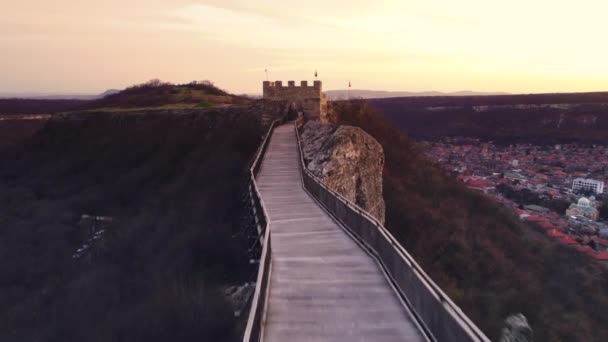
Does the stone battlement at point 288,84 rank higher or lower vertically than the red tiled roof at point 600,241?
higher

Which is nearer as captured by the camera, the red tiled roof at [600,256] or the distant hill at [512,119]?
the red tiled roof at [600,256]

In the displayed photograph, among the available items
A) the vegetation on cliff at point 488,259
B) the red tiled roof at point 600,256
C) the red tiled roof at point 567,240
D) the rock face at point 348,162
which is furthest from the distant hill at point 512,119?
the rock face at point 348,162

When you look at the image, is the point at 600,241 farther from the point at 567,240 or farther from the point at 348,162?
the point at 348,162

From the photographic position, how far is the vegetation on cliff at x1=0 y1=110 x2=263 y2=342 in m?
10.6

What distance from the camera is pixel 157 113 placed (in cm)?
3716

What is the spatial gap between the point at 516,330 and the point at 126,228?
53.8ft

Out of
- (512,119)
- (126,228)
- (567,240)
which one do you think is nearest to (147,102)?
(126,228)

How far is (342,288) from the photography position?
22.5 ft

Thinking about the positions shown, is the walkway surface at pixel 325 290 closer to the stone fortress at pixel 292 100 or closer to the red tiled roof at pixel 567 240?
the stone fortress at pixel 292 100

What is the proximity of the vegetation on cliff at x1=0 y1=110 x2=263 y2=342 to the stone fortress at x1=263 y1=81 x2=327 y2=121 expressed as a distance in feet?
6.12

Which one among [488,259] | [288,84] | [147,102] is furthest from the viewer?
[147,102]

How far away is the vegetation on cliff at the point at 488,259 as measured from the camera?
16531mm

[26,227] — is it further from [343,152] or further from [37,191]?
[343,152]

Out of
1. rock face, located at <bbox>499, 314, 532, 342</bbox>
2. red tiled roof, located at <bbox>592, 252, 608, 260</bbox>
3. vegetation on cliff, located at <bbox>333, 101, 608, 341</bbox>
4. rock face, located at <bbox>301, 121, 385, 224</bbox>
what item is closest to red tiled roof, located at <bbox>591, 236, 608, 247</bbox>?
red tiled roof, located at <bbox>592, 252, 608, 260</bbox>
